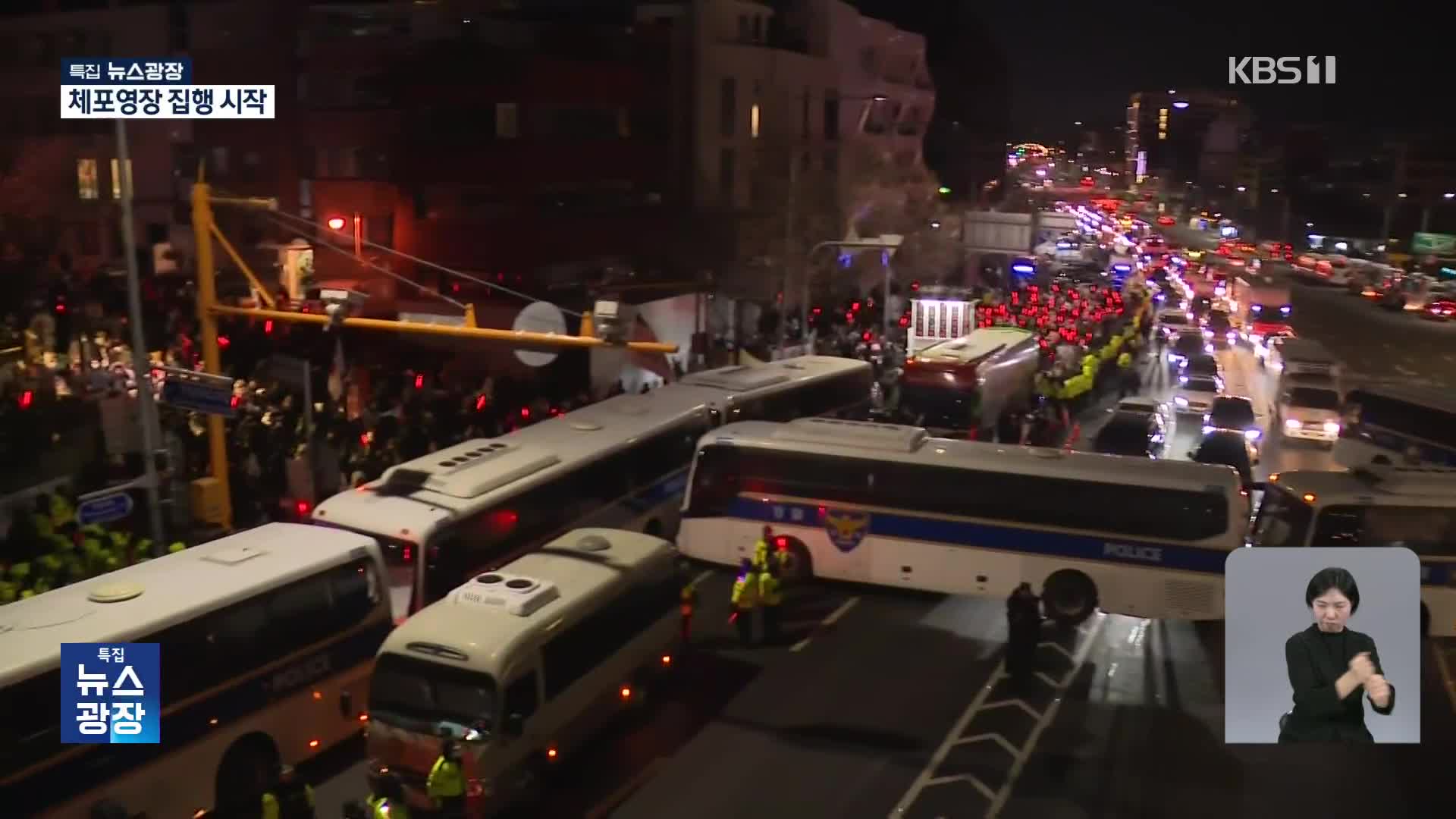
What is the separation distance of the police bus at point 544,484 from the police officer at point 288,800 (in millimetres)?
3641

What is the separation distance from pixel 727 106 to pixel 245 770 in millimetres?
30550

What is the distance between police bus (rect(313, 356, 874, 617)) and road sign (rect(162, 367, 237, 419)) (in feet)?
5.30

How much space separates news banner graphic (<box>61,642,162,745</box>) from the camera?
8703 mm

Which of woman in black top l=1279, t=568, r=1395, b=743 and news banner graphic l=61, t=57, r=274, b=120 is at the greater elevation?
news banner graphic l=61, t=57, r=274, b=120

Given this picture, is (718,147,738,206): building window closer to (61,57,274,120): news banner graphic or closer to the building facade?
the building facade

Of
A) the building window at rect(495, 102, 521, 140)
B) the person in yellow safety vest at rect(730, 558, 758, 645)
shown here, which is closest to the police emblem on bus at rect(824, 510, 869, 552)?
the person in yellow safety vest at rect(730, 558, 758, 645)

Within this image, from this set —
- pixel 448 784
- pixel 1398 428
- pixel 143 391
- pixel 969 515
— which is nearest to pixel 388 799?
pixel 448 784

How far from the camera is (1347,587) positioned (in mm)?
7988

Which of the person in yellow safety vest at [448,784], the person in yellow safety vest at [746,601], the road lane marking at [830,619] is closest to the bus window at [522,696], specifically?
the person in yellow safety vest at [448,784]

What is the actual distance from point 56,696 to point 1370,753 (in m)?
11.8

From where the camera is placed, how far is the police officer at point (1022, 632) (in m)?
13.2

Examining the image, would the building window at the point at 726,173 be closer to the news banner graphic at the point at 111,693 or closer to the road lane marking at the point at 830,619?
the road lane marking at the point at 830,619

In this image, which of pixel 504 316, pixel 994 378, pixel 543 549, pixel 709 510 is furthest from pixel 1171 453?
pixel 543 549

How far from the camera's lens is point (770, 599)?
14.3 metres
